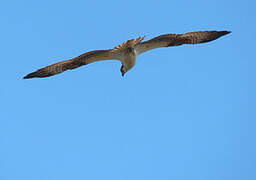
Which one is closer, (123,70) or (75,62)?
(75,62)

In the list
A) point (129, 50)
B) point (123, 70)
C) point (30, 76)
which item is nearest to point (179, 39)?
point (129, 50)

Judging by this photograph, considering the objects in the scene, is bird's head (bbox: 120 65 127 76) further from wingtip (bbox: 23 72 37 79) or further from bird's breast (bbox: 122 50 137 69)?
wingtip (bbox: 23 72 37 79)

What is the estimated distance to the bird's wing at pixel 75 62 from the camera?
11.7 m

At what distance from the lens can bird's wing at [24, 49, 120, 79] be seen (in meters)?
11.7

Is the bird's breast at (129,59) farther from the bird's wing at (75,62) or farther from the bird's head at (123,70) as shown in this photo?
the bird's head at (123,70)

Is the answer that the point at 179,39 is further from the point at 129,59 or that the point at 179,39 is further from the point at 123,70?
the point at 123,70

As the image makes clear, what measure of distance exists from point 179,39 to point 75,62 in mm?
3038

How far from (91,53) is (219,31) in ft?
12.0

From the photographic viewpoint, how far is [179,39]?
38.8ft

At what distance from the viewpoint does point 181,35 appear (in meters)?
11.8

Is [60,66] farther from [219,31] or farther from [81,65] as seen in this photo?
[219,31]

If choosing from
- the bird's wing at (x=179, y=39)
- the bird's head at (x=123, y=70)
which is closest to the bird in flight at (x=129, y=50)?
the bird's wing at (x=179, y=39)

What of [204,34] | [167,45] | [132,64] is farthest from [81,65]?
[204,34]

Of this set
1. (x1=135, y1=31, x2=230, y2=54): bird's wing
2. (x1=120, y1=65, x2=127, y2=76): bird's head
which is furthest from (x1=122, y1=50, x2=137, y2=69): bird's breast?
(x1=120, y1=65, x2=127, y2=76): bird's head
